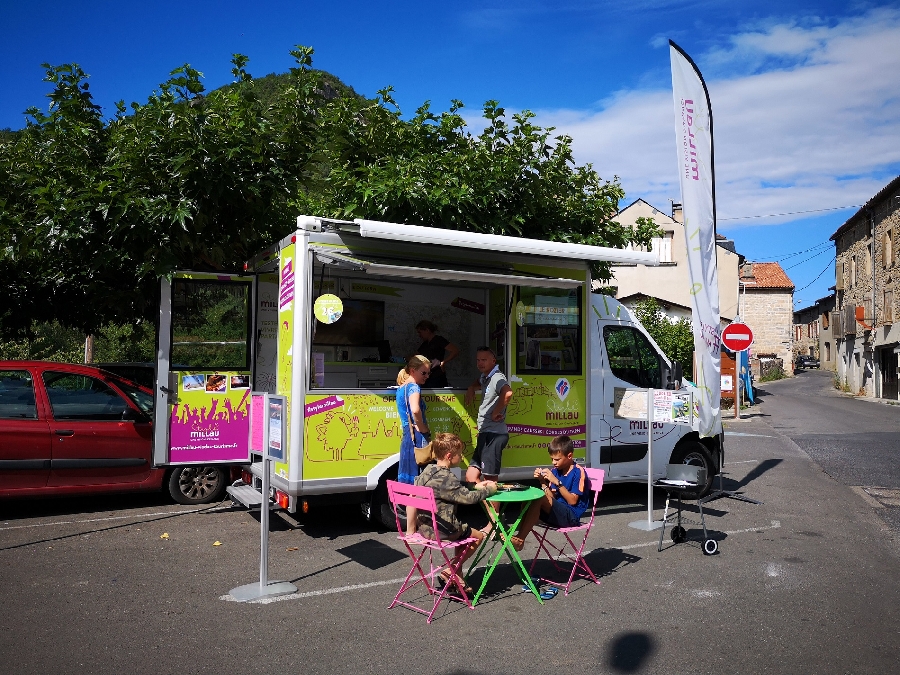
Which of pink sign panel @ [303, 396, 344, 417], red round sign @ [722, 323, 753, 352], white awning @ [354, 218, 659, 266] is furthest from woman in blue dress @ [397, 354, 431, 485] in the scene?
red round sign @ [722, 323, 753, 352]

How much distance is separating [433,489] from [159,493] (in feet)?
17.6

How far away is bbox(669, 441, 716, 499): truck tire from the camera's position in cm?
929

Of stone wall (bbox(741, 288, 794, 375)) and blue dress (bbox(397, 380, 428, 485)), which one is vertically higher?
stone wall (bbox(741, 288, 794, 375))

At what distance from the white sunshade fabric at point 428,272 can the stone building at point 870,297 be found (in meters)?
32.7

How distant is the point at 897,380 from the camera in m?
36.2

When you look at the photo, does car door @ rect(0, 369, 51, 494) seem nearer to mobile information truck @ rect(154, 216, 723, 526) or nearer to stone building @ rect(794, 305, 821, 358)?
mobile information truck @ rect(154, 216, 723, 526)

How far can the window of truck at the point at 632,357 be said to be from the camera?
8.80 m

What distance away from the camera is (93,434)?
8.01m

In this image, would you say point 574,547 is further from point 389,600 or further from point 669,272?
point 669,272

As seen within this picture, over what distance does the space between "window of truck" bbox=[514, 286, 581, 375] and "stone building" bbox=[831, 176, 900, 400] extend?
32.1 m

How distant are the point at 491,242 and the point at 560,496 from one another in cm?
275

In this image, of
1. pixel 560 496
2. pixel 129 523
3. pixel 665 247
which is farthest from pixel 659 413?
pixel 665 247

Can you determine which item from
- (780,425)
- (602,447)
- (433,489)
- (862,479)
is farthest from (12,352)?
(780,425)

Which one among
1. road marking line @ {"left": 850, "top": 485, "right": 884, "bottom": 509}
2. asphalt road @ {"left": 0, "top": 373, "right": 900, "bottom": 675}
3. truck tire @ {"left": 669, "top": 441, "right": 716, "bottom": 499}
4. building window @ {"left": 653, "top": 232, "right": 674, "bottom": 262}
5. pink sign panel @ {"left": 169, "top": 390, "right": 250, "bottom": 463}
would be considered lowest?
asphalt road @ {"left": 0, "top": 373, "right": 900, "bottom": 675}
